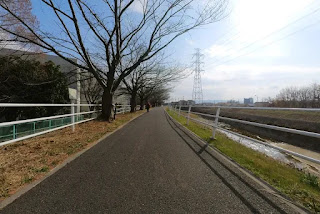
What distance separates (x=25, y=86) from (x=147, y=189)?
1224 centimetres

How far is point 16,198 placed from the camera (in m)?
2.49

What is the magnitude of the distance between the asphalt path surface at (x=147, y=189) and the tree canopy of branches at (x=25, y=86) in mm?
9418

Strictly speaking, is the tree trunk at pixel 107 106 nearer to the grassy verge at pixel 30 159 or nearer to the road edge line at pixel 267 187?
the grassy verge at pixel 30 159

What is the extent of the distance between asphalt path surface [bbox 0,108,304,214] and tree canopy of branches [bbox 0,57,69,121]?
9.42 metres

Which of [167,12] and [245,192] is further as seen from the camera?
[167,12]

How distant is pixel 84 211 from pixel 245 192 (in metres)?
2.20

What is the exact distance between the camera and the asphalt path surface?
91.7 inches

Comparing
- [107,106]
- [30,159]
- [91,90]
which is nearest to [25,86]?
[107,106]

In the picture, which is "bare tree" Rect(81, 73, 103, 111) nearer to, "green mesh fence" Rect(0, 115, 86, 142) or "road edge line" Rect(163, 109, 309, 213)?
"green mesh fence" Rect(0, 115, 86, 142)

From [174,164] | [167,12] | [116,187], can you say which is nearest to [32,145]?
[116,187]

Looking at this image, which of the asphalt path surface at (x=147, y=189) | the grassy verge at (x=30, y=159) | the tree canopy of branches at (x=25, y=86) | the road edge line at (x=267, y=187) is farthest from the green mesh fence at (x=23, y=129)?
the road edge line at (x=267, y=187)

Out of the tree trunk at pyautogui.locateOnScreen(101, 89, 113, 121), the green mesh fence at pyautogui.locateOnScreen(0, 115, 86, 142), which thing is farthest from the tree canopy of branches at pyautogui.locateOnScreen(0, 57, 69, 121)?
the green mesh fence at pyautogui.locateOnScreen(0, 115, 86, 142)

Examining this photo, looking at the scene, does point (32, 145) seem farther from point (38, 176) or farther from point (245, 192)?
point (245, 192)

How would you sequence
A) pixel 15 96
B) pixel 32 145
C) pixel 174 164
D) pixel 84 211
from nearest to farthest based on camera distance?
pixel 84 211 → pixel 174 164 → pixel 32 145 → pixel 15 96
